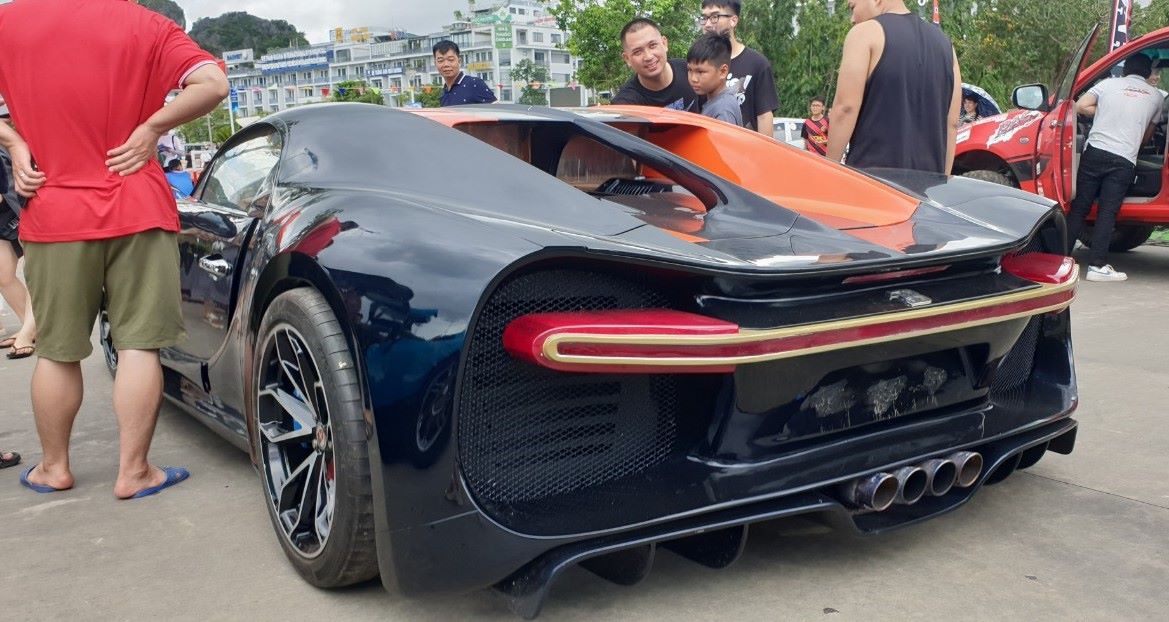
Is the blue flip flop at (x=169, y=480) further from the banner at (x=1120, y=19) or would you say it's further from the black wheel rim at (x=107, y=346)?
the banner at (x=1120, y=19)

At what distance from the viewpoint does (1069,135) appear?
715 centimetres

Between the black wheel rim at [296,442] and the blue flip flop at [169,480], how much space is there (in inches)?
33.7

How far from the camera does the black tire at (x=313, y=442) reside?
7.02 ft

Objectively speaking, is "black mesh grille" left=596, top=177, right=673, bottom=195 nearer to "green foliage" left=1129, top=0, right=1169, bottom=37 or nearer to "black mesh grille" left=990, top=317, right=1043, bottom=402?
"black mesh grille" left=990, top=317, right=1043, bottom=402

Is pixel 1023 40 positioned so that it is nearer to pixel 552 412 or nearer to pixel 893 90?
pixel 893 90

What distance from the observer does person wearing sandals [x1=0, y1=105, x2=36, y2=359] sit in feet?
19.3

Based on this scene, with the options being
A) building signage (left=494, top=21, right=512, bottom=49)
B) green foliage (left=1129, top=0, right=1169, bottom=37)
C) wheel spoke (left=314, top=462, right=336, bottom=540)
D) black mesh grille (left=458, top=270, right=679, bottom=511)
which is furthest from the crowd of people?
building signage (left=494, top=21, right=512, bottom=49)

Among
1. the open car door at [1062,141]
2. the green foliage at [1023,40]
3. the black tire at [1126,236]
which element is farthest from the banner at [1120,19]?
the green foliage at [1023,40]

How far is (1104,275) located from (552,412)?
597cm

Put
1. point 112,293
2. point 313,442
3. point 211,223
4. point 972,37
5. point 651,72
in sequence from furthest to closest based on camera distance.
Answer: point 972,37
point 651,72
point 211,223
point 112,293
point 313,442

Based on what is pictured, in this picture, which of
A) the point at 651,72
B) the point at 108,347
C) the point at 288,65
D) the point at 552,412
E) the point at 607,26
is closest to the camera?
the point at 552,412

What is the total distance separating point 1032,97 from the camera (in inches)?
286

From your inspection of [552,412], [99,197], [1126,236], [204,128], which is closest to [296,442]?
[552,412]

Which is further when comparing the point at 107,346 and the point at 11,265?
the point at 11,265
